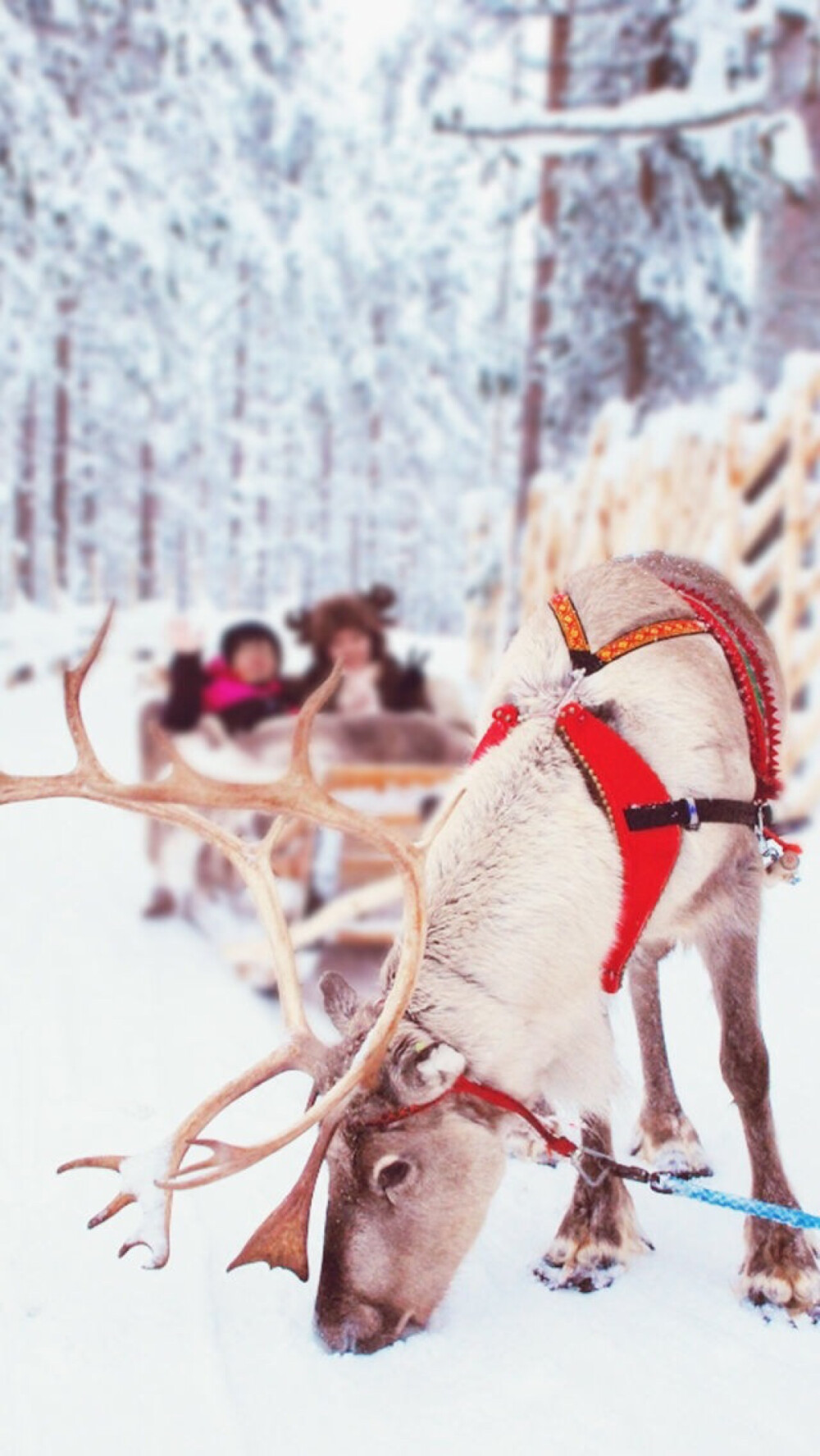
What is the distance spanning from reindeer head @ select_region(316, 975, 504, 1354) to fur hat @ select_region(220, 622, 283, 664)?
463 centimetres

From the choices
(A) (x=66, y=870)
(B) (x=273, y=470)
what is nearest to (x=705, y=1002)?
(A) (x=66, y=870)

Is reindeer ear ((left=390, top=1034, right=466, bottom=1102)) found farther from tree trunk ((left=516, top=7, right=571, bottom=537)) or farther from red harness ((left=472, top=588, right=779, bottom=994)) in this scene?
tree trunk ((left=516, top=7, right=571, bottom=537))

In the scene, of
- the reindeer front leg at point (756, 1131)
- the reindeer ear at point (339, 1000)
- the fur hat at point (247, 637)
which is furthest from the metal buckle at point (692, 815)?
the fur hat at point (247, 637)

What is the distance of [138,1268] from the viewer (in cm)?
244

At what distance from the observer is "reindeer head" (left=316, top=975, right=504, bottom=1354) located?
80.0 inches

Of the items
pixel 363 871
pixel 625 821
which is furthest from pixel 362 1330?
pixel 363 871

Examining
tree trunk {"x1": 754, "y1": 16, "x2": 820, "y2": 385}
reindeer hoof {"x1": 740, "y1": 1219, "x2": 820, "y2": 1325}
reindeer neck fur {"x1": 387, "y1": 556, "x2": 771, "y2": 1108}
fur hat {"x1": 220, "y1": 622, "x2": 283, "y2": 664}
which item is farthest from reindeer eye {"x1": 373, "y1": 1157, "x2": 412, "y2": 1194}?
tree trunk {"x1": 754, "y1": 16, "x2": 820, "y2": 385}

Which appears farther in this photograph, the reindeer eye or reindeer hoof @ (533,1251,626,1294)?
reindeer hoof @ (533,1251,626,1294)

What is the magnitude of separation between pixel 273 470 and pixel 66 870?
26223 mm

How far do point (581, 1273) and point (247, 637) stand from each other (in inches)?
182

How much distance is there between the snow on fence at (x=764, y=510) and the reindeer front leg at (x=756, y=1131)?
11.5 feet

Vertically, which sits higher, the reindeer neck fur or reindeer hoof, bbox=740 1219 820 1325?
the reindeer neck fur

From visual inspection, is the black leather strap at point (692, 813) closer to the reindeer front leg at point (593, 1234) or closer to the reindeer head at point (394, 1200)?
the reindeer head at point (394, 1200)

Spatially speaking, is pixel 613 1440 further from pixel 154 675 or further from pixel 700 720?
pixel 154 675
